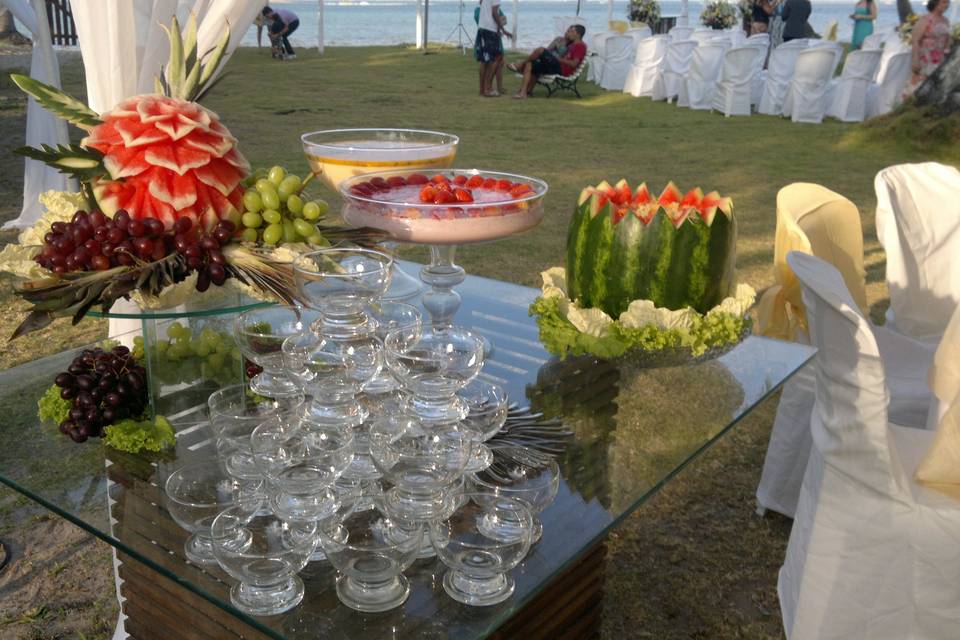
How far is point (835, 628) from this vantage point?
6.15 ft

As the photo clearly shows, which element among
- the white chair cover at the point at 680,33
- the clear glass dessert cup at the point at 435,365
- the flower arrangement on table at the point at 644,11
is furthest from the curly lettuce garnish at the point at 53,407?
the flower arrangement on table at the point at 644,11

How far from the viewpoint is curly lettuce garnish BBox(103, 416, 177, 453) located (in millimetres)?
1594

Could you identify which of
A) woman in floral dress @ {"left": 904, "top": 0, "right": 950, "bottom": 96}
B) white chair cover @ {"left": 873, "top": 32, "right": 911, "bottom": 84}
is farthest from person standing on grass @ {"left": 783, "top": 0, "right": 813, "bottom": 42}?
woman in floral dress @ {"left": 904, "top": 0, "right": 950, "bottom": 96}

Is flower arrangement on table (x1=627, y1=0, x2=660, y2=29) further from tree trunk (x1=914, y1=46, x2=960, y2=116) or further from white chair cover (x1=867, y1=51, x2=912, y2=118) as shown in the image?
tree trunk (x1=914, y1=46, x2=960, y2=116)

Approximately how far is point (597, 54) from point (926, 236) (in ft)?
40.4

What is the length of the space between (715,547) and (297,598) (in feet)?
5.79

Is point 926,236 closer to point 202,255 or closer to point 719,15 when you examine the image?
point 202,255

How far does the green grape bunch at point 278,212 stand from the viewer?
1.52 meters

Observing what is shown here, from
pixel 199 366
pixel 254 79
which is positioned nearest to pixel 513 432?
pixel 199 366

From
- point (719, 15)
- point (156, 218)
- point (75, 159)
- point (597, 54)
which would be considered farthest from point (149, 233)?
point (719, 15)

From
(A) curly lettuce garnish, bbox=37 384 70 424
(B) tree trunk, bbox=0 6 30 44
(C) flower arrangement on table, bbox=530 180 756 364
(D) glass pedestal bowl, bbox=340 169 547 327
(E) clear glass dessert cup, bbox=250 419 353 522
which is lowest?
(B) tree trunk, bbox=0 6 30 44

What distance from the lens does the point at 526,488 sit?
140 cm

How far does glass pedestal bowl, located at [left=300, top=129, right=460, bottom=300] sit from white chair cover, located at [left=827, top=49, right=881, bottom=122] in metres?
9.62

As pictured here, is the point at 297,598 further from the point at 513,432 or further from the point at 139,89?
the point at 139,89
